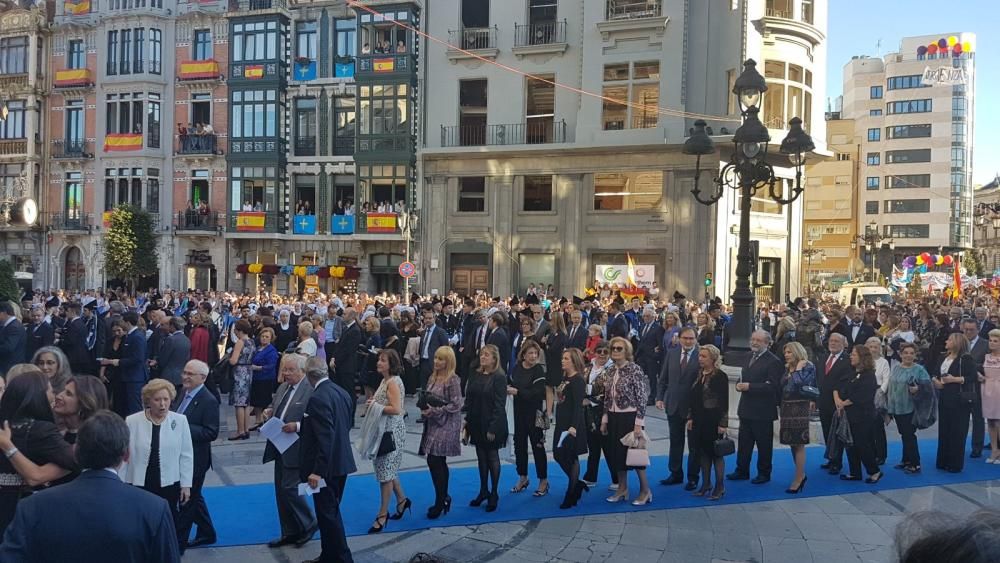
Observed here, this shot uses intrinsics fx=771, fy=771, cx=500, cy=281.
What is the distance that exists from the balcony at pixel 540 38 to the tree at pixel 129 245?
18.3m

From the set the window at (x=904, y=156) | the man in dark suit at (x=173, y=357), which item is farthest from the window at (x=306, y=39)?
the window at (x=904, y=156)

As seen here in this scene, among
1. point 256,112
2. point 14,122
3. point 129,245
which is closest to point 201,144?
point 256,112

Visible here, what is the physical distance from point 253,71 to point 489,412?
3234cm

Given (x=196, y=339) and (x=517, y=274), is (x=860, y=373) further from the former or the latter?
(x=517, y=274)

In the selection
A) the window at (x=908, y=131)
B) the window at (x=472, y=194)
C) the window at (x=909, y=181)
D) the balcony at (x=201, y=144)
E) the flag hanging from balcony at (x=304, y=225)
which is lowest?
the flag hanging from balcony at (x=304, y=225)

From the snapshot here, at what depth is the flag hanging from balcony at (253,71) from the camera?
36062mm

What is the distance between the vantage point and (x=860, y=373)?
9.34 meters

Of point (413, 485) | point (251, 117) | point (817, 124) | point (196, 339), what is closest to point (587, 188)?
point (817, 124)

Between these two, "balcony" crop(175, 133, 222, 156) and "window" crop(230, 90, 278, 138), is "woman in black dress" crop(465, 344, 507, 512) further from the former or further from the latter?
"balcony" crop(175, 133, 222, 156)

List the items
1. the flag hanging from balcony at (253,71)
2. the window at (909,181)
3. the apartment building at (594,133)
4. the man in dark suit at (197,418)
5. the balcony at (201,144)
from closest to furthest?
the man in dark suit at (197,418) → the apartment building at (594,133) → the flag hanging from balcony at (253,71) → the balcony at (201,144) → the window at (909,181)

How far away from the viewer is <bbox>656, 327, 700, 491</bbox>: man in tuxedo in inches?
360

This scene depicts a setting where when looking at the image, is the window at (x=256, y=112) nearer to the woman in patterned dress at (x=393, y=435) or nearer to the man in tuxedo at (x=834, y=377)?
the woman in patterned dress at (x=393, y=435)

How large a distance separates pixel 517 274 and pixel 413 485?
23.5 m

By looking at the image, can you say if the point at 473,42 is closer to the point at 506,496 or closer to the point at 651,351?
the point at 651,351
